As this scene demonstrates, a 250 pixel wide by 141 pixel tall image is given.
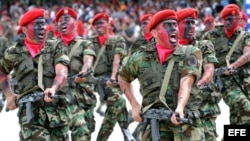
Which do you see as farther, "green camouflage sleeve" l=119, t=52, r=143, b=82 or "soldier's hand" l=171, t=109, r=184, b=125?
"green camouflage sleeve" l=119, t=52, r=143, b=82

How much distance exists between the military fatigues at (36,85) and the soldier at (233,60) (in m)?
3.03

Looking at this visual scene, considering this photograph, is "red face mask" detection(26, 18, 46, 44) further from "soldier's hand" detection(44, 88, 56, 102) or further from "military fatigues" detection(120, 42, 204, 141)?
"military fatigues" detection(120, 42, 204, 141)

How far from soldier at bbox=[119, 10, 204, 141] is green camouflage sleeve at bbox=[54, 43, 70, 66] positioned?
109cm

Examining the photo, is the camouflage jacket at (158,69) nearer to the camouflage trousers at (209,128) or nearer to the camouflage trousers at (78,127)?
the camouflage trousers at (209,128)

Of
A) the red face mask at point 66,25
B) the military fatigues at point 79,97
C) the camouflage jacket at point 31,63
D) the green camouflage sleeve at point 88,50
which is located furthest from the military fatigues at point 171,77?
the red face mask at point 66,25

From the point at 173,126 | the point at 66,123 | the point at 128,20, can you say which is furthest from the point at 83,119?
the point at 128,20

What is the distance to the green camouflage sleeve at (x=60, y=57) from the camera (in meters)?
8.50

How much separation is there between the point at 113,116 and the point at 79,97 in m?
1.25

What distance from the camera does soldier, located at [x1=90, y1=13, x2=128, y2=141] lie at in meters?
12.1

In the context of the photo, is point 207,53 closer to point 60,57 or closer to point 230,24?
point 60,57

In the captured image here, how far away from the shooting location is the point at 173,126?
7.40m

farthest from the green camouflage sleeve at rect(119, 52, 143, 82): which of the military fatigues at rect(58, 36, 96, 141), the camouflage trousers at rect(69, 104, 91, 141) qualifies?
the camouflage trousers at rect(69, 104, 91, 141)

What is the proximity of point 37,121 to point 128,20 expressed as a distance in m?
23.1

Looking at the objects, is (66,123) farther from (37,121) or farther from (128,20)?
(128,20)
